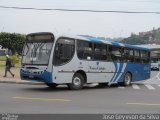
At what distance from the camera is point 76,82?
20516mm

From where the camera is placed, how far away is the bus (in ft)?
62.0

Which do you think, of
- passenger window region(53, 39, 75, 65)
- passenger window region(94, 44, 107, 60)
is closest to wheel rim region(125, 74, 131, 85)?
passenger window region(94, 44, 107, 60)

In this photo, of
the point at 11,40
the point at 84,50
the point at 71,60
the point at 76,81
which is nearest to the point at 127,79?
the point at 84,50

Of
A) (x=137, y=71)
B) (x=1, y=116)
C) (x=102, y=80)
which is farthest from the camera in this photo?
(x=137, y=71)

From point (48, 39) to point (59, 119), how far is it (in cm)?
956

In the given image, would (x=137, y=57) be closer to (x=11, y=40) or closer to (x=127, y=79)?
(x=127, y=79)

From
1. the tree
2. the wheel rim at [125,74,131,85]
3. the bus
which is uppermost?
the tree

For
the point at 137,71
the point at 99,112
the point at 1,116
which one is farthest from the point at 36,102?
the point at 137,71

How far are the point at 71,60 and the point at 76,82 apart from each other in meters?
1.38

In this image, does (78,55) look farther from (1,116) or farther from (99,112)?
(1,116)

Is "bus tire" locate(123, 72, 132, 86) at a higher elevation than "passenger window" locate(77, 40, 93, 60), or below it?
below

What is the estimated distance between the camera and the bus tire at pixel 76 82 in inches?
798

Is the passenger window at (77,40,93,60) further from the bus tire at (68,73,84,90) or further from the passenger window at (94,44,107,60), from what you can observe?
the bus tire at (68,73,84,90)

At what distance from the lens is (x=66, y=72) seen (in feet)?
64.4
